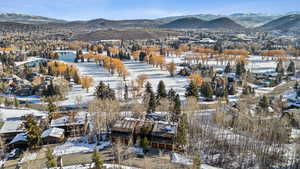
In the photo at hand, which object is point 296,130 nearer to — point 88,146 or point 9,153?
point 88,146

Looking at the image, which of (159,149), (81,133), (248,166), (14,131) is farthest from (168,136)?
(14,131)

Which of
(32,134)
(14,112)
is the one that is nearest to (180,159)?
(32,134)

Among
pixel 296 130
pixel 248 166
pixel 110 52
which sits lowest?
pixel 248 166

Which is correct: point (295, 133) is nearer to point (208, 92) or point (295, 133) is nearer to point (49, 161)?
point (208, 92)

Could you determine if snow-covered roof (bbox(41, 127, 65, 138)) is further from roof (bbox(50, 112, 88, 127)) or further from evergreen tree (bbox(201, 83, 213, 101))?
evergreen tree (bbox(201, 83, 213, 101))

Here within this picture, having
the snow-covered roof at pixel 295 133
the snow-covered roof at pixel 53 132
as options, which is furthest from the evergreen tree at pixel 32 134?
the snow-covered roof at pixel 295 133

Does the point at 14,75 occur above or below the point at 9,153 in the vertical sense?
above

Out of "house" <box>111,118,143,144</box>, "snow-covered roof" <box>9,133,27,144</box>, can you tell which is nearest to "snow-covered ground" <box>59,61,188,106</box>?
"snow-covered roof" <box>9,133,27,144</box>
